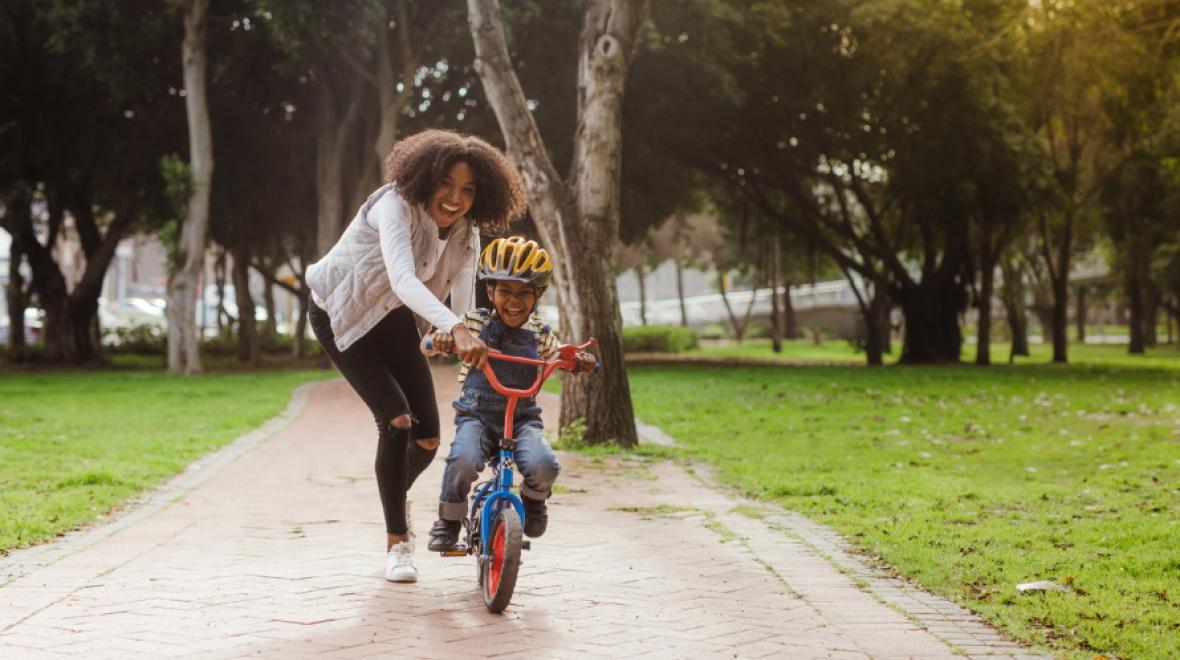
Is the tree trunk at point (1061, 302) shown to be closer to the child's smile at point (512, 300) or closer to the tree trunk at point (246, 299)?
the tree trunk at point (246, 299)

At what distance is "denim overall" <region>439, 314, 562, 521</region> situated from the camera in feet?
17.5

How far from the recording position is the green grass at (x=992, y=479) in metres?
5.49

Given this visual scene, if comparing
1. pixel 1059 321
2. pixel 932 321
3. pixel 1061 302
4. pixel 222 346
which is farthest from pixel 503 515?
pixel 222 346

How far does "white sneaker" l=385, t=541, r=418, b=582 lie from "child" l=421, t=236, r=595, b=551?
1.06 feet

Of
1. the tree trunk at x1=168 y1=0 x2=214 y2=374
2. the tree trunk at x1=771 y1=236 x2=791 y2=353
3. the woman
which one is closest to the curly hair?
the woman

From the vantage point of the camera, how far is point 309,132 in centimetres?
3097

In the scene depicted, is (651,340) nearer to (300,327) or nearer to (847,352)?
(847,352)

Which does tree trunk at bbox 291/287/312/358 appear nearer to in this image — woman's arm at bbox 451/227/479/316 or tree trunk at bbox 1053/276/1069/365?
tree trunk at bbox 1053/276/1069/365

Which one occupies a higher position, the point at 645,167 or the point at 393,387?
the point at 645,167

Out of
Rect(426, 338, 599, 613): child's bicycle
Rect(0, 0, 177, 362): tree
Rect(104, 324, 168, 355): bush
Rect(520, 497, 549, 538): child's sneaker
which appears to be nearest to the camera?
Rect(426, 338, 599, 613): child's bicycle

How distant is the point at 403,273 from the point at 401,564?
140cm

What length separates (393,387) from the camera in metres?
5.58

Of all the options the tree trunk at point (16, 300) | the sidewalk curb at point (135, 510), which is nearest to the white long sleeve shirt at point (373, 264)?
the sidewalk curb at point (135, 510)

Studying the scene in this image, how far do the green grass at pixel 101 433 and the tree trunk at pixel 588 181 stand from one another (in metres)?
3.58
